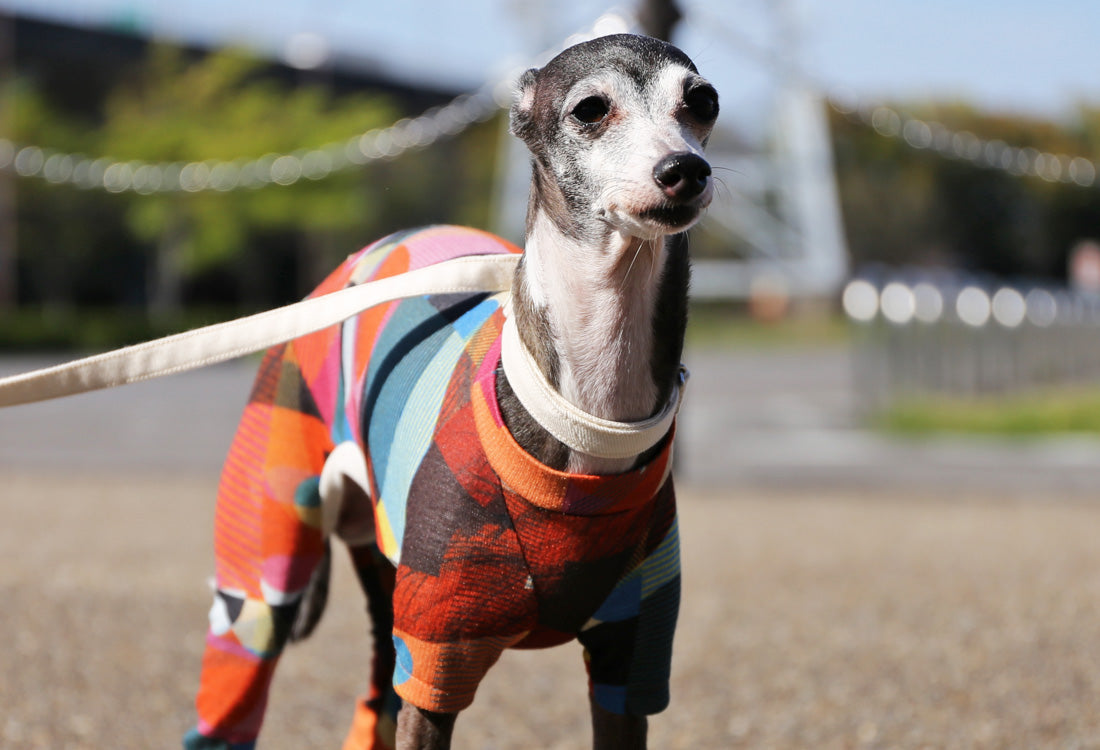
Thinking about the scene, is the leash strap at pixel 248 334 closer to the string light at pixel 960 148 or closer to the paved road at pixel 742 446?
the string light at pixel 960 148

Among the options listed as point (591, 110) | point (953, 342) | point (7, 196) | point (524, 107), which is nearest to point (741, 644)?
point (524, 107)

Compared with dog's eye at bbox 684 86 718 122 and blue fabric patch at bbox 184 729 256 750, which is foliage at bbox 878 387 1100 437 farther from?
dog's eye at bbox 684 86 718 122

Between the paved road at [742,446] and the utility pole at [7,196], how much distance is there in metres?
13.6

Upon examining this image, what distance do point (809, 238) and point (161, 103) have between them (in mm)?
17297

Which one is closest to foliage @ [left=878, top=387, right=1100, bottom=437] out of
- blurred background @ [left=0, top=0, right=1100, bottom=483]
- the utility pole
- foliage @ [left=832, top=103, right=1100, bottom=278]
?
blurred background @ [left=0, top=0, right=1100, bottom=483]

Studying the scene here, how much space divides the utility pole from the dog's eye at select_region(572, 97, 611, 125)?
30.3 meters

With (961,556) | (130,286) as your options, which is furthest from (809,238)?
(961,556)

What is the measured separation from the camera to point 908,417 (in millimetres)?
15062

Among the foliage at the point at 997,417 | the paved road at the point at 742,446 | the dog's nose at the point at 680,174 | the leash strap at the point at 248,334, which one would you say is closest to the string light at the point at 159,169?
the paved road at the point at 742,446

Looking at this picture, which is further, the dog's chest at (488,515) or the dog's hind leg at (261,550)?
the dog's hind leg at (261,550)

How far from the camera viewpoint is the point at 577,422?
228cm

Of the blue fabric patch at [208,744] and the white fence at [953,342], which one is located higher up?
the blue fabric patch at [208,744]

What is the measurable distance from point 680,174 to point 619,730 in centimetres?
116

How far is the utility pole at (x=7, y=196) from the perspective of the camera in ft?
102
